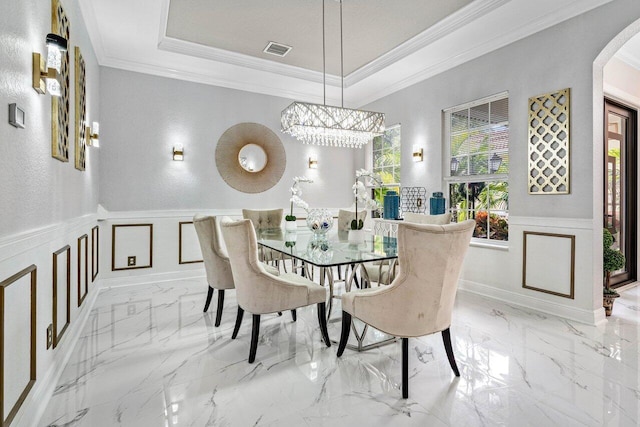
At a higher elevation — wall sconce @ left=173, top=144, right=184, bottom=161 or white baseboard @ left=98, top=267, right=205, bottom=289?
wall sconce @ left=173, top=144, right=184, bottom=161

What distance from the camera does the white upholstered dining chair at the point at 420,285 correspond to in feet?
5.82

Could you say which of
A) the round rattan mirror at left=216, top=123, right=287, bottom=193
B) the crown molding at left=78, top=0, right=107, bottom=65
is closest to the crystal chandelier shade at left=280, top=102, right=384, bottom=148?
the round rattan mirror at left=216, top=123, right=287, bottom=193

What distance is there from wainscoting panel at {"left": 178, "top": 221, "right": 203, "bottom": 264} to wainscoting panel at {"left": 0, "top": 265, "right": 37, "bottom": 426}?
2996mm

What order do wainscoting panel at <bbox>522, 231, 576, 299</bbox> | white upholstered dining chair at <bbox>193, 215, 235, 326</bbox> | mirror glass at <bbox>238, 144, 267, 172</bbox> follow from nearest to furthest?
white upholstered dining chair at <bbox>193, 215, 235, 326</bbox> → wainscoting panel at <bbox>522, 231, 576, 299</bbox> → mirror glass at <bbox>238, 144, 267, 172</bbox>

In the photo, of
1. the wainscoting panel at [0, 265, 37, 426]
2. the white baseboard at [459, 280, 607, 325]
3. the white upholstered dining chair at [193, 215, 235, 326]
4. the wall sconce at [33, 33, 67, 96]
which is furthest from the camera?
the white baseboard at [459, 280, 607, 325]

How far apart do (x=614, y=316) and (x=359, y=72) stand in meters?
3.98

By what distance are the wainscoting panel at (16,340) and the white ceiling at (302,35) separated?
2.67 meters

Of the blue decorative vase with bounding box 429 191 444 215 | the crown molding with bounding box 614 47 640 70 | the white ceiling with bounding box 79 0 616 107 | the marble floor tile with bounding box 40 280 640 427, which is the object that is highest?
the white ceiling with bounding box 79 0 616 107

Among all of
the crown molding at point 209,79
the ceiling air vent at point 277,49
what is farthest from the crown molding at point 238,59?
the crown molding at point 209,79

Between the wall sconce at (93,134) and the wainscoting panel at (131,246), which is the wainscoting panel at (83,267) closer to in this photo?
the wall sconce at (93,134)

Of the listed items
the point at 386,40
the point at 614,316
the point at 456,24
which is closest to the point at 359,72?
the point at 386,40

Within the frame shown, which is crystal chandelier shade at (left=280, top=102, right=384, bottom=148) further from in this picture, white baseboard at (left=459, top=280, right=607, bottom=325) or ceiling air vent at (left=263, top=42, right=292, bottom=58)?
white baseboard at (left=459, top=280, right=607, bottom=325)

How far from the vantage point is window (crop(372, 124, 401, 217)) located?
514 cm

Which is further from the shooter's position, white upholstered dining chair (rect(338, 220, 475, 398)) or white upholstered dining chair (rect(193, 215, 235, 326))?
white upholstered dining chair (rect(193, 215, 235, 326))
